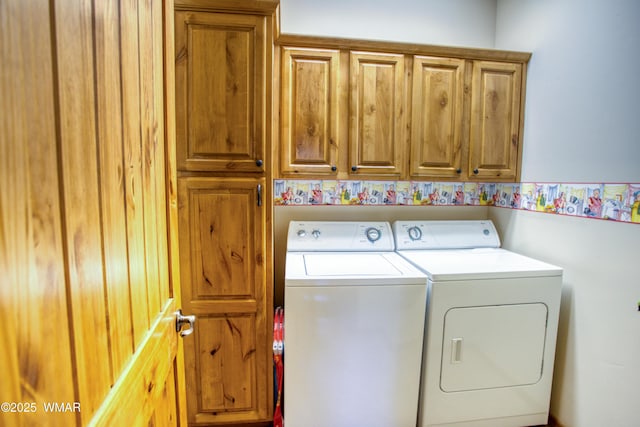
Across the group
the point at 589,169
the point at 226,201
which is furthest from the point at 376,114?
the point at 589,169

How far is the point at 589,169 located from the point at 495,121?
62cm

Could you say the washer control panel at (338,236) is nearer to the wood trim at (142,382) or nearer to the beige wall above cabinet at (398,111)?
the beige wall above cabinet at (398,111)

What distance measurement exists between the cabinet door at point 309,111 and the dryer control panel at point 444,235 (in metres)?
0.69

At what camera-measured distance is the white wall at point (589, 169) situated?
1372 mm

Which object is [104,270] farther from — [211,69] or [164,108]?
[211,69]

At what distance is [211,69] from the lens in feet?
4.78

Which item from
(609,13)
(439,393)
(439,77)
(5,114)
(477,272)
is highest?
(609,13)

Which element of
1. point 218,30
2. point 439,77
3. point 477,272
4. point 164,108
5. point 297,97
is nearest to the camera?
point 164,108

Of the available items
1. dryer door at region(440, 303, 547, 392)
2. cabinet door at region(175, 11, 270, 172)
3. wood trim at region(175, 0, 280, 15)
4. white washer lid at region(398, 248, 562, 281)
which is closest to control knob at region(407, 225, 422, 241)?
white washer lid at region(398, 248, 562, 281)

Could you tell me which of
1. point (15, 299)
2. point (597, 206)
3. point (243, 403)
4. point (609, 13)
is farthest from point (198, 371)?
point (609, 13)

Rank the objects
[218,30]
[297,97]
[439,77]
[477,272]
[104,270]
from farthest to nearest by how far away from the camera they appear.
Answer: [439,77], [297,97], [477,272], [218,30], [104,270]

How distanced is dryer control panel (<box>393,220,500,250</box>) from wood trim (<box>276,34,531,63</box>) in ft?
3.61

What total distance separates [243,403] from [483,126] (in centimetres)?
224

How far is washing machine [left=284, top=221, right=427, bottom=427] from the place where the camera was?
1.47 m
